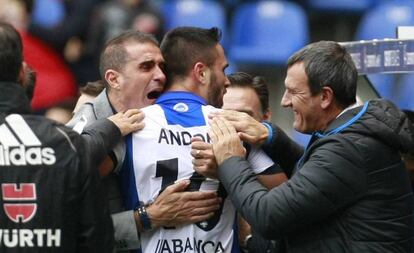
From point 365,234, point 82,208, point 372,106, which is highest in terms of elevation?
point 372,106

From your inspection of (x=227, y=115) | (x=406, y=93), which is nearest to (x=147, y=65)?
(x=227, y=115)

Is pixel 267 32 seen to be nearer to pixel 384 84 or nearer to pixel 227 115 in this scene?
pixel 384 84

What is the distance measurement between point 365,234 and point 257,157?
59 cm

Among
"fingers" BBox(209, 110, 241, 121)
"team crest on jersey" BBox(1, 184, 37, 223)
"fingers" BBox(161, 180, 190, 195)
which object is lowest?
"fingers" BBox(161, 180, 190, 195)

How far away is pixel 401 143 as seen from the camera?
286 centimetres

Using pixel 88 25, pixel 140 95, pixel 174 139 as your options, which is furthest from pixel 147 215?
pixel 88 25

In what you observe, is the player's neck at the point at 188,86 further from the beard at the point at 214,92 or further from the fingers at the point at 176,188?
the fingers at the point at 176,188

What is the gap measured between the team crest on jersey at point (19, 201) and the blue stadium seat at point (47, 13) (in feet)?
17.0

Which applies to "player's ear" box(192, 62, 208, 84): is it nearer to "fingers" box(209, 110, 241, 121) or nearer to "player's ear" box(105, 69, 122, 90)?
"fingers" box(209, 110, 241, 121)

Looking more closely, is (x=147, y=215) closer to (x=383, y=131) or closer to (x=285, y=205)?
(x=285, y=205)

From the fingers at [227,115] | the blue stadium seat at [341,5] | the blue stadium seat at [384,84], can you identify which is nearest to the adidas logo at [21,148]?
the fingers at [227,115]

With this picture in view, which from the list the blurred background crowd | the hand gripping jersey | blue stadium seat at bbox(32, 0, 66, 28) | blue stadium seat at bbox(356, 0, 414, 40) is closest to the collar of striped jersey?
the hand gripping jersey

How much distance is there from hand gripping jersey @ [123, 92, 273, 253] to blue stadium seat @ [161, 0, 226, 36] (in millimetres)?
4632

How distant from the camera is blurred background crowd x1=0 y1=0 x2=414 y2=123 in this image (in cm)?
755
